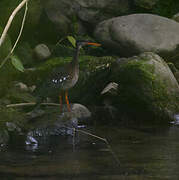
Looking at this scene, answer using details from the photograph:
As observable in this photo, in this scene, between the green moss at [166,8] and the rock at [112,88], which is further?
the green moss at [166,8]

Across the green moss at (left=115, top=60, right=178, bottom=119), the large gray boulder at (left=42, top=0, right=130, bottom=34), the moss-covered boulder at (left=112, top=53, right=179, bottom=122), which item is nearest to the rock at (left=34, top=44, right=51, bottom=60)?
the large gray boulder at (left=42, top=0, right=130, bottom=34)

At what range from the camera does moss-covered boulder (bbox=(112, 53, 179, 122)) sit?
8656mm

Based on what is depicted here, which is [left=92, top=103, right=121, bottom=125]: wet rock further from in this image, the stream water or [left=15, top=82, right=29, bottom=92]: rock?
[left=15, top=82, right=29, bottom=92]: rock

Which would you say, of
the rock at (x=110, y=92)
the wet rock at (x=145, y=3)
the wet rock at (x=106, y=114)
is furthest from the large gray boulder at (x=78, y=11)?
the wet rock at (x=106, y=114)

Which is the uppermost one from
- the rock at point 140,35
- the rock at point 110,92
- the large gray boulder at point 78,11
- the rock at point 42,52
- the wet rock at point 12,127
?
the large gray boulder at point 78,11

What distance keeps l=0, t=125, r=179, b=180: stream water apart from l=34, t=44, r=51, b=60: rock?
10.5 ft

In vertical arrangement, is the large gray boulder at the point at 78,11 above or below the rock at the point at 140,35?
above

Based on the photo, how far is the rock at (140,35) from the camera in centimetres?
1059

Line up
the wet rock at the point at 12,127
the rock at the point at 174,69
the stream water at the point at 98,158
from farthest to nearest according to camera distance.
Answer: the rock at the point at 174,69, the wet rock at the point at 12,127, the stream water at the point at 98,158

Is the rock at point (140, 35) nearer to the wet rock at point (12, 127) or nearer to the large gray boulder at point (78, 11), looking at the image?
the large gray boulder at point (78, 11)

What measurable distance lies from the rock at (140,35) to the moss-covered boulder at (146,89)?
155 cm

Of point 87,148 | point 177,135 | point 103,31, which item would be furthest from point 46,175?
point 103,31

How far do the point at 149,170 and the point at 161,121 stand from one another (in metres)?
3.17

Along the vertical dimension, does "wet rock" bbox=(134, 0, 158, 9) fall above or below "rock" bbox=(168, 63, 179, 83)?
above
